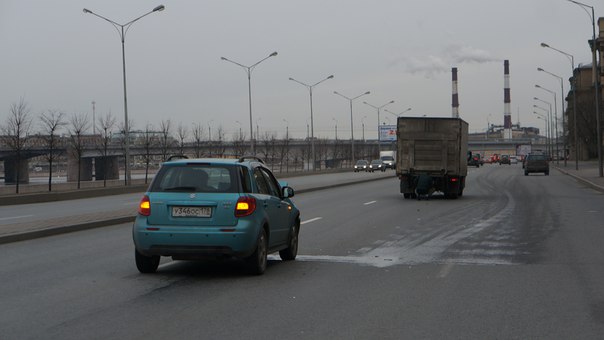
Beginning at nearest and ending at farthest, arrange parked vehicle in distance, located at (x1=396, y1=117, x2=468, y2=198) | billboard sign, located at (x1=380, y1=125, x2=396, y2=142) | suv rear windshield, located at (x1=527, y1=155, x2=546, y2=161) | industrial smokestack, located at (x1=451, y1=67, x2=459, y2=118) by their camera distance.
Result: parked vehicle in distance, located at (x1=396, y1=117, x2=468, y2=198) < suv rear windshield, located at (x1=527, y1=155, x2=546, y2=161) < billboard sign, located at (x1=380, y1=125, x2=396, y2=142) < industrial smokestack, located at (x1=451, y1=67, x2=459, y2=118)

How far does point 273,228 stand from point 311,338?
4.26m

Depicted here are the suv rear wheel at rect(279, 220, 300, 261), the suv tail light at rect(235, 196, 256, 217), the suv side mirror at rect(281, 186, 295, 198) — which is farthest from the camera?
the suv rear wheel at rect(279, 220, 300, 261)

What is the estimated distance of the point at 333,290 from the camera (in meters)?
9.07

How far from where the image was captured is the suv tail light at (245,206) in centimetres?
981

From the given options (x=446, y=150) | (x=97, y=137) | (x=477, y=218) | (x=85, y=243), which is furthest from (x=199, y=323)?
(x=97, y=137)

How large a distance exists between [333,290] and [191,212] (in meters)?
2.13

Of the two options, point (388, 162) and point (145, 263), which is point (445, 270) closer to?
point (145, 263)

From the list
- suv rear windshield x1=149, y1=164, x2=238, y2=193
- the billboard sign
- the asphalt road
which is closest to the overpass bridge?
the billboard sign

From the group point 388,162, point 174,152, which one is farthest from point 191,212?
point 388,162

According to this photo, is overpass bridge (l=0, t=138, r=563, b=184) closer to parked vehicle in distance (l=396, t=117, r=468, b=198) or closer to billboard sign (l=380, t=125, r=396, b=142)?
billboard sign (l=380, t=125, r=396, b=142)

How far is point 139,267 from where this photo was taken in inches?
408

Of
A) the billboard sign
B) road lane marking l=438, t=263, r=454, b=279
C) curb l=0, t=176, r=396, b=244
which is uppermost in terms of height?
the billboard sign

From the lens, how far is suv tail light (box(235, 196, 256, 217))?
981cm

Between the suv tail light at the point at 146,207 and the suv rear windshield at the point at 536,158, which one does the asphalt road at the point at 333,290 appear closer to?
the suv tail light at the point at 146,207
